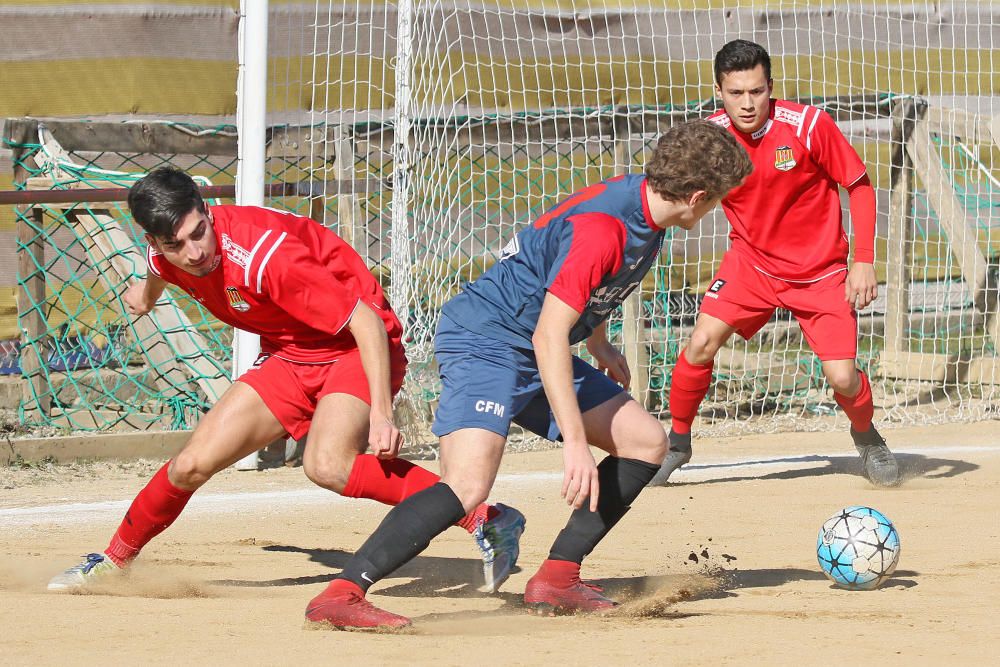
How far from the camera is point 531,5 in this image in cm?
1040

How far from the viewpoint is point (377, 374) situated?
4074 mm

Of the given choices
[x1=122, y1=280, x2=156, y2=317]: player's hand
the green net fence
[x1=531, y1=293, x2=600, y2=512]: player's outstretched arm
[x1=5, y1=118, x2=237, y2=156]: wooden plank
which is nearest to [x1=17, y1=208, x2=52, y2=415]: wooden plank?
the green net fence

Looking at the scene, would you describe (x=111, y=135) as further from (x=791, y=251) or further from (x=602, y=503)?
(x=602, y=503)

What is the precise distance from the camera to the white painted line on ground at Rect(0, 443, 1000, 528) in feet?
19.3

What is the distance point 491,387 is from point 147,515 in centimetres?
134

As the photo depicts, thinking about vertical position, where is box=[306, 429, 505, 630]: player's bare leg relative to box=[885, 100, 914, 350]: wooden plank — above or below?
below

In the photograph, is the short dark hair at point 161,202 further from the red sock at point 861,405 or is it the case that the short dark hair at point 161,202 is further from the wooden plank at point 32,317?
the wooden plank at point 32,317

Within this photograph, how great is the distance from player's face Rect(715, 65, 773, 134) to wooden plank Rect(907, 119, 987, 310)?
3596 mm

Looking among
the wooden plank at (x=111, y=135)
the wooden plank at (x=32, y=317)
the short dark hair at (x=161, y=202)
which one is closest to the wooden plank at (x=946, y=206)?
the wooden plank at (x=111, y=135)

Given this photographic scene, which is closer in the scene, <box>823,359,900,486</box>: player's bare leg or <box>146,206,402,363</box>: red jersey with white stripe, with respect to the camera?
<box>146,206,402,363</box>: red jersey with white stripe

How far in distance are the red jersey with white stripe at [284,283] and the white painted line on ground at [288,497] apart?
5.74 feet

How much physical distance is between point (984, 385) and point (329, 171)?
15.8 feet

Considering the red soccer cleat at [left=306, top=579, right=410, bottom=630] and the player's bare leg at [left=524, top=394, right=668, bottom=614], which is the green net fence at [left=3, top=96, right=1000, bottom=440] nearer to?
the player's bare leg at [left=524, top=394, right=668, bottom=614]

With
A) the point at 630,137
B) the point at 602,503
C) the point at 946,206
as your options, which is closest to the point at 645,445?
the point at 602,503
